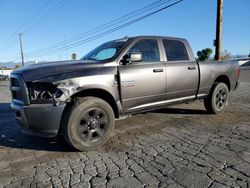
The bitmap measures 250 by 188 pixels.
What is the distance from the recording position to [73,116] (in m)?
3.64

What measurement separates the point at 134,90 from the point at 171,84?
1.06 meters

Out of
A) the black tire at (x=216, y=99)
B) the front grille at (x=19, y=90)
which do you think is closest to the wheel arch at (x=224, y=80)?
the black tire at (x=216, y=99)

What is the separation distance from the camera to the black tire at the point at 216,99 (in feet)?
20.0

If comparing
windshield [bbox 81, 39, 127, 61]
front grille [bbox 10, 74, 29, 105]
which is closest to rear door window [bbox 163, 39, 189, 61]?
windshield [bbox 81, 39, 127, 61]

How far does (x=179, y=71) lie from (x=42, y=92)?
3010 mm

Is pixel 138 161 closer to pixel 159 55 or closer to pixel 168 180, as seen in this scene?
pixel 168 180

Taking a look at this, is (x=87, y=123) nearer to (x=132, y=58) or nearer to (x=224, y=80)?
(x=132, y=58)

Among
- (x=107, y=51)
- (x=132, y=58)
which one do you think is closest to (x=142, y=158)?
(x=132, y=58)

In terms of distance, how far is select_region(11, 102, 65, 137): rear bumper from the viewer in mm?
3514

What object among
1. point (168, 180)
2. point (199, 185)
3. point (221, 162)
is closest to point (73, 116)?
point (168, 180)

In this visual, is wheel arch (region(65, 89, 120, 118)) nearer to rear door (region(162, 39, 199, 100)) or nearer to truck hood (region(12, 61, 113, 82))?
truck hood (region(12, 61, 113, 82))

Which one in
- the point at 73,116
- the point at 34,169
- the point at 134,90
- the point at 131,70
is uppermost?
the point at 131,70

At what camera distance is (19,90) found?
366 cm

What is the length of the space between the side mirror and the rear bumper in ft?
4.73
